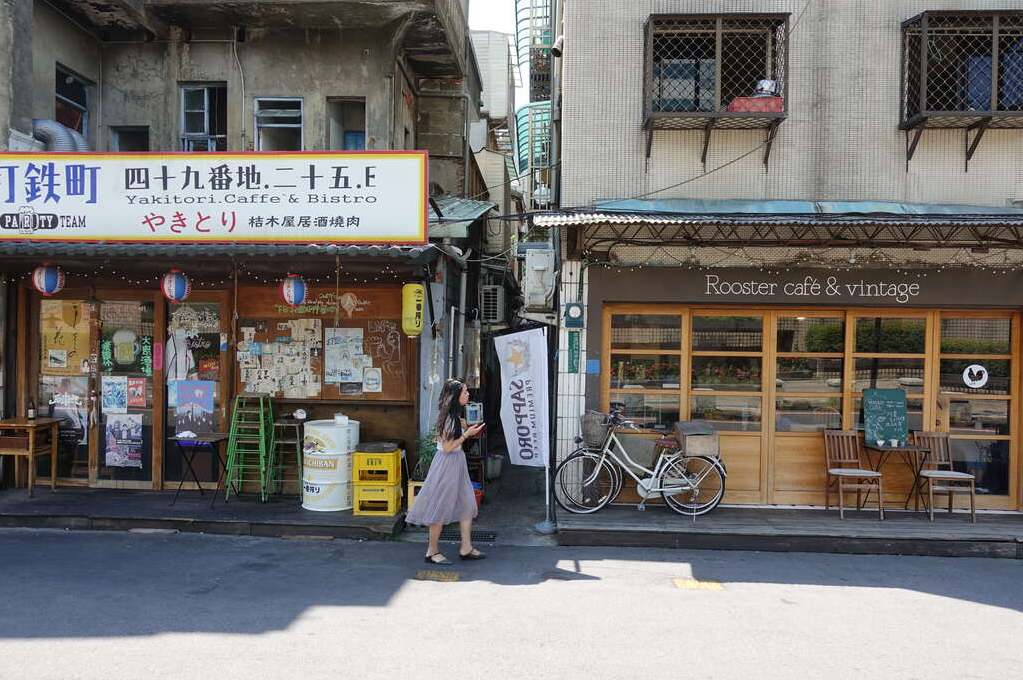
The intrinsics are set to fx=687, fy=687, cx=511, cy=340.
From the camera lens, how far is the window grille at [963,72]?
29.7 feet

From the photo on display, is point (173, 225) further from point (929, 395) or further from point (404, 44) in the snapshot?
point (929, 395)

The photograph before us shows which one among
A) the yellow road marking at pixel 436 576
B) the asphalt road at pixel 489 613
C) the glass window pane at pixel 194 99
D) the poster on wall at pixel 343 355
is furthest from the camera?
the glass window pane at pixel 194 99

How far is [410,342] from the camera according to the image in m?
10.2

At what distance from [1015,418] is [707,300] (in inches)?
185

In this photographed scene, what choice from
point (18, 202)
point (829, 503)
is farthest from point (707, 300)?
point (18, 202)

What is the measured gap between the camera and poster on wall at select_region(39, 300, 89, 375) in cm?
1048

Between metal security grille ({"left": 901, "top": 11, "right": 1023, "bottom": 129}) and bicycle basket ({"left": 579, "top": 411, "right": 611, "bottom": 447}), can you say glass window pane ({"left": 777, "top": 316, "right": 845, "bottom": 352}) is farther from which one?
bicycle basket ({"left": 579, "top": 411, "right": 611, "bottom": 447})

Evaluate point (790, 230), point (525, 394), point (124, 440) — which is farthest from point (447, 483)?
point (124, 440)

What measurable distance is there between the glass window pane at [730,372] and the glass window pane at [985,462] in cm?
297

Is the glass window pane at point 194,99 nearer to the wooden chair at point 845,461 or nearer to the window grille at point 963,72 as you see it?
the window grille at point 963,72

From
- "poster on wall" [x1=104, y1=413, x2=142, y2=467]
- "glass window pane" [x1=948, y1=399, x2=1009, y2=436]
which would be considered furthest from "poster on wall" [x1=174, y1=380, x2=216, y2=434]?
"glass window pane" [x1=948, y1=399, x2=1009, y2=436]

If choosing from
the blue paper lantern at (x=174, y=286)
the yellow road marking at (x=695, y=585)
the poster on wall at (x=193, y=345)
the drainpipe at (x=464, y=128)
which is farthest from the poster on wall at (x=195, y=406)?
the yellow road marking at (x=695, y=585)

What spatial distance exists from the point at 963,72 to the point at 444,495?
9166 millimetres

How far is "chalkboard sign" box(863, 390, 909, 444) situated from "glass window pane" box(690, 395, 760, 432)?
146 cm
